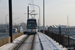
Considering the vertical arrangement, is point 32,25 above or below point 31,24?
below

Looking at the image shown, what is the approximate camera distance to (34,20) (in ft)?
118

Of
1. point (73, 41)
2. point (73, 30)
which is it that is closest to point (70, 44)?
point (73, 41)

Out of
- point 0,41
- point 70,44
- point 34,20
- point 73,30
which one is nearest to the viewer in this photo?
point 70,44

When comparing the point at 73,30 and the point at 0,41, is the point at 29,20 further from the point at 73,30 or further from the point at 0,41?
the point at 73,30

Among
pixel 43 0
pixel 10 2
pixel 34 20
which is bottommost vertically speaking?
pixel 34 20

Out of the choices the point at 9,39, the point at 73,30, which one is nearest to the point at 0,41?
the point at 9,39

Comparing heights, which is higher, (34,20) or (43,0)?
(43,0)

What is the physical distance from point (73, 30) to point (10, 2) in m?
68.5

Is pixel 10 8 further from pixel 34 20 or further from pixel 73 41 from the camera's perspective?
pixel 34 20

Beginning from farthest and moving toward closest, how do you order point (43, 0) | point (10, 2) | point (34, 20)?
point (43, 0) → point (34, 20) → point (10, 2)

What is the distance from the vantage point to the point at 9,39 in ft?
66.2

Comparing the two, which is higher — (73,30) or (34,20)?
(34,20)

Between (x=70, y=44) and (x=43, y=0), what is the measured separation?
32014mm

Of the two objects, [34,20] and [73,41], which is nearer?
[73,41]
